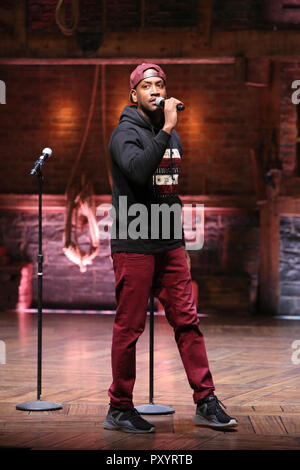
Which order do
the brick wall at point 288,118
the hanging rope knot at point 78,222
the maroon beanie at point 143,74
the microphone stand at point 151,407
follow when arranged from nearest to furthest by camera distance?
the maroon beanie at point 143,74
the microphone stand at point 151,407
the brick wall at point 288,118
the hanging rope knot at point 78,222

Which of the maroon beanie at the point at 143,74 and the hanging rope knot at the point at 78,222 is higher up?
the maroon beanie at the point at 143,74

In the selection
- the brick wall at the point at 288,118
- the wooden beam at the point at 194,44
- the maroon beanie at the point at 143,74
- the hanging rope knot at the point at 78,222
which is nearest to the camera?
the maroon beanie at the point at 143,74

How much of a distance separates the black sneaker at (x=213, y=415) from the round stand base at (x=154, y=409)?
1.20ft

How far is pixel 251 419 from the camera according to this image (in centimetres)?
372

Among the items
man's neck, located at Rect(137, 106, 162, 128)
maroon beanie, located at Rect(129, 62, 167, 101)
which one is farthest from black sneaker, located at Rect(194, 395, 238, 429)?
maroon beanie, located at Rect(129, 62, 167, 101)

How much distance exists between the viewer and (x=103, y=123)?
9.96 m

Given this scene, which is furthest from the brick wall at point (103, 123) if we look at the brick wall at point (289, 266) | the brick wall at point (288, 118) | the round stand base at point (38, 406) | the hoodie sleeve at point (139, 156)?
the hoodie sleeve at point (139, 156)

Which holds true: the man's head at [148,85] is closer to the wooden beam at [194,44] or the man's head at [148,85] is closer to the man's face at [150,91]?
the man's face at [150,91]

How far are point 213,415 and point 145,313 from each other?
19.3 inches

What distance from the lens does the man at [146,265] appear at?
3.43 meters

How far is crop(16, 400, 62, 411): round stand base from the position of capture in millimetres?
3926

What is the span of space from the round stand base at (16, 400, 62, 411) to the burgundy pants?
21.5 inches

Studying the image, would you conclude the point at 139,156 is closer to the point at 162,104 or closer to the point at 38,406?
the point at 162,104

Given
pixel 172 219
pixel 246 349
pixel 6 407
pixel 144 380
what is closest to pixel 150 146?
pixel 172 219
